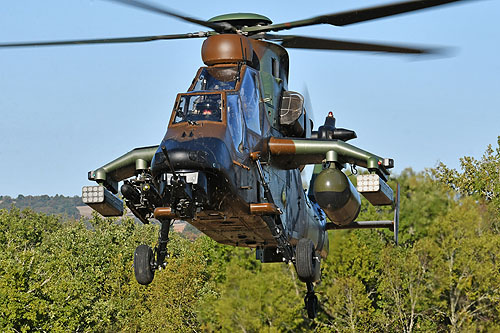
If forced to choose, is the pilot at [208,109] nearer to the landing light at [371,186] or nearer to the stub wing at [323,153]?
the stub wing at [323,153]

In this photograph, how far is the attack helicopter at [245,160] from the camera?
634 inches

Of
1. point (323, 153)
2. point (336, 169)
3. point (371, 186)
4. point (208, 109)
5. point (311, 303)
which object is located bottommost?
point (311, 303)

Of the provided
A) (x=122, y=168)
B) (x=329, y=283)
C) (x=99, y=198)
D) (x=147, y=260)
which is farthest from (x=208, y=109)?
(x=329, y=283)

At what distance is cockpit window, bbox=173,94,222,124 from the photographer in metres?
16.8

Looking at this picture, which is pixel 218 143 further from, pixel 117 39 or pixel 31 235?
pixel 31 235

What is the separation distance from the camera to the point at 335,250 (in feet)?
85.9

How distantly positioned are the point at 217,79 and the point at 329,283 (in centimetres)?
3419

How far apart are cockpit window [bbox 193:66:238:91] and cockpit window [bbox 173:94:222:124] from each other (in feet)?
2.43

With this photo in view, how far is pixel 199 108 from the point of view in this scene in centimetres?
1700

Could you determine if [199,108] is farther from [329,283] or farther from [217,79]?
[329,283]

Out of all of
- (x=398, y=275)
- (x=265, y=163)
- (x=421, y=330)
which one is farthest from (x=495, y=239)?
(x=265, y=163)

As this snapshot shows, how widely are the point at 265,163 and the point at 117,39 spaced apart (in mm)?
3929

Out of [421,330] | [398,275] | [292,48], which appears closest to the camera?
[292,48]

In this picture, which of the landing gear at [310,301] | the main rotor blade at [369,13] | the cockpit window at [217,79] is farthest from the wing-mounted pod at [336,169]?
the landing gear at [310,301]
